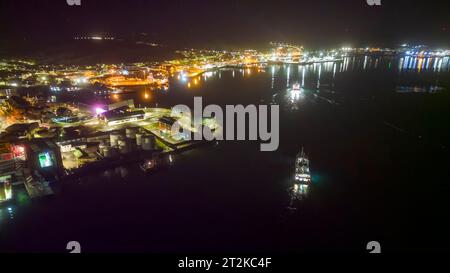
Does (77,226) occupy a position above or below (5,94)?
below

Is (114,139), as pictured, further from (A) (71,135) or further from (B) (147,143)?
(A) (71,135)

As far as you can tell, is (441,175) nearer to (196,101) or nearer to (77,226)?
(77,226)

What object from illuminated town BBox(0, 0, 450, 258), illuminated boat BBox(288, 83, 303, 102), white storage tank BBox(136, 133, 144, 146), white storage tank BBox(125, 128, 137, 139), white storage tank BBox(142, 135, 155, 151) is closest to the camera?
illuminated town BBox(0, 0, 450, 258)

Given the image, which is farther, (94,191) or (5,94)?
(5,94)

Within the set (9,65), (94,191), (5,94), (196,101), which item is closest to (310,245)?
(94,191)

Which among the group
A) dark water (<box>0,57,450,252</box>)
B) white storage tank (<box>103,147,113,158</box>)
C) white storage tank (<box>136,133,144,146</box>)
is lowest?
dark water (<box>0,57,450,252</box>)

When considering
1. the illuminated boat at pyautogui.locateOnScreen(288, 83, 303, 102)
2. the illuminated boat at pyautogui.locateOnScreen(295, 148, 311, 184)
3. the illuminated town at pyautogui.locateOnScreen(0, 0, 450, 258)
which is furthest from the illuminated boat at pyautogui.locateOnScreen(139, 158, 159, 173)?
the illuminated boat at pyautogui.locateOnScreen(288, 83, 303, 102)

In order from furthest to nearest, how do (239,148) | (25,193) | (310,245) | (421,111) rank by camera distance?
1. (421,111)
2. (239,148)
3. (25,193)
4. (310,245)

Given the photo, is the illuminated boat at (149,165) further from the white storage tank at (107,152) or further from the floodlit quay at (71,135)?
the white storage tank at (107,152)

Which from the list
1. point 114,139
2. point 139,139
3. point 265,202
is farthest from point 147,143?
point 265,202

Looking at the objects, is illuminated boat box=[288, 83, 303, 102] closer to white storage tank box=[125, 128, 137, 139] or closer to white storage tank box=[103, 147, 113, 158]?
white storage tank box=[125, 128, 137, 139]
